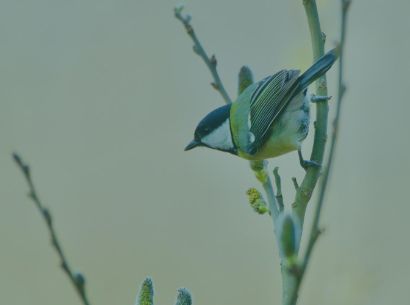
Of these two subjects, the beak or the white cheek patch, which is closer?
the white cheek patch

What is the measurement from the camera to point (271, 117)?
1.82m

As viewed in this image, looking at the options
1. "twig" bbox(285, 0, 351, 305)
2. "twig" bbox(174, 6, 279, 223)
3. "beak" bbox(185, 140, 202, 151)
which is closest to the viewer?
"twig" bbox(285, 0, 351, 305)

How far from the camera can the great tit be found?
177 centimetres

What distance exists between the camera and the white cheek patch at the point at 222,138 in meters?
1.95

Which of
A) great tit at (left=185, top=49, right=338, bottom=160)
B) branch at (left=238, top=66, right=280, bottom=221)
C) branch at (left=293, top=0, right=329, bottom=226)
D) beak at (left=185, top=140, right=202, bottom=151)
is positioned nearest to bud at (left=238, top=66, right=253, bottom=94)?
branch at (left=238, top=66, right=280, bottom=221)

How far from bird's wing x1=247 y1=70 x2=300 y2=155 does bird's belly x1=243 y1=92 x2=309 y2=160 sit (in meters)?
0.02

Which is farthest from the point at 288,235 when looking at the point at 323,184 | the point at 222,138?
the point at 222,138

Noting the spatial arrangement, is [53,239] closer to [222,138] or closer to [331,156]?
[331,156]

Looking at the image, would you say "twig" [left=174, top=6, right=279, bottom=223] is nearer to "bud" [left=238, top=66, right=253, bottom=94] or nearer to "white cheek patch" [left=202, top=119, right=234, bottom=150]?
"bud" [left=238, top=66, right=253, bottom=94]

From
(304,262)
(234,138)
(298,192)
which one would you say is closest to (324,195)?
(304,262)

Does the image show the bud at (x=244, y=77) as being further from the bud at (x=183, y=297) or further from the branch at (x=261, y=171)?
the bud at (x=183, y=297)

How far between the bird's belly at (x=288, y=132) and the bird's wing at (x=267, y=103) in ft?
0.06

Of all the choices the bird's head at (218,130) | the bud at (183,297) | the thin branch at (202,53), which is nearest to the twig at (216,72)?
the thin branch at (202,53)

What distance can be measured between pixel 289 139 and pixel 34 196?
1.19 metres
